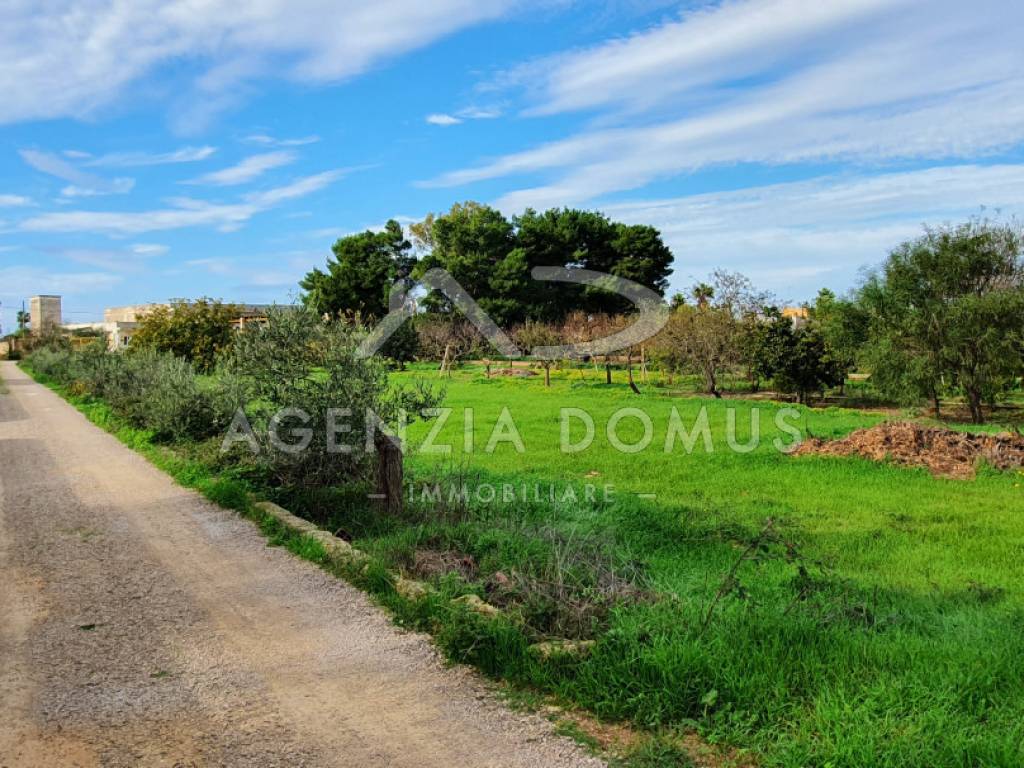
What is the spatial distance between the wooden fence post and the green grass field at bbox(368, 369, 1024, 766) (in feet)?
1.08

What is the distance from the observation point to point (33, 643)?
4.47 m

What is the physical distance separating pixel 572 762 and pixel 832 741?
1.03m

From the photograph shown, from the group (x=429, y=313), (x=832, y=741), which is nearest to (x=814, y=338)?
(x=832, y=741)

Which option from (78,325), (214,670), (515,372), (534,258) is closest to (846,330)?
(515,372)

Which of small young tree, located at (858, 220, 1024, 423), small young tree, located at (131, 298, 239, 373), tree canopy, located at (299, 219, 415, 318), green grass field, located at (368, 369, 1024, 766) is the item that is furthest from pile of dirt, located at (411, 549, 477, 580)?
tree canopy, located at (299, 219, 415, 318)

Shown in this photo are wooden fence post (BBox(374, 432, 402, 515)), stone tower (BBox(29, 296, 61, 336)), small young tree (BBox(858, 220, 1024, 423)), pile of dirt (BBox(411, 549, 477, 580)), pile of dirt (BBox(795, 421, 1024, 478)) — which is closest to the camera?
pile of dirt (BBox(411, 549, 477, 580))

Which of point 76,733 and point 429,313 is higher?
point 429,313

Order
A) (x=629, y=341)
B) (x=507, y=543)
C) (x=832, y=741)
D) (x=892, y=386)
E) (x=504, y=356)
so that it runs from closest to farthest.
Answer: (x=832, y=741), (x=507, y=543), (x=892, y=386), (x=629, y=341), (x=504, y=356)

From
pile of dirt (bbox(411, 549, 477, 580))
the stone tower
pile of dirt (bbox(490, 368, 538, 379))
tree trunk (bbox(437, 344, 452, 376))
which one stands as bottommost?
pile of dirt (bbox(411, 549, 477, 580))

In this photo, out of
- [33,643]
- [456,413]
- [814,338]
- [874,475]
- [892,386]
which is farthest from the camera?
[814,338]

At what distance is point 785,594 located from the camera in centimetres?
515

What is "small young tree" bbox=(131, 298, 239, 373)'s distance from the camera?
21625mm

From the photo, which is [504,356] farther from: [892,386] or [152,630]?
[152,630]

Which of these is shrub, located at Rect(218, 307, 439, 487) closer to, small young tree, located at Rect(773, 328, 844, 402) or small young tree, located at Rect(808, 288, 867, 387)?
small young tree, located at Rect(808, 288, 867, 387)
